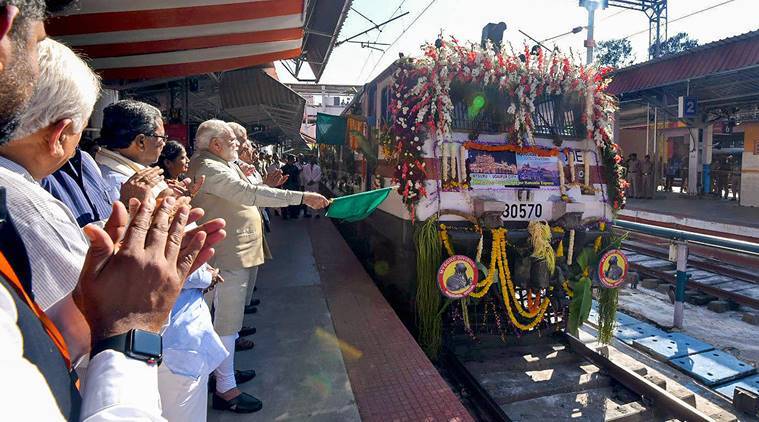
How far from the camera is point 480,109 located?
4594 millimetres

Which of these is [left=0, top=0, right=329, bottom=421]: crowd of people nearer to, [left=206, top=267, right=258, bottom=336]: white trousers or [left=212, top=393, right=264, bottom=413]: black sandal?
[left=212, top=393, right=264, bottom=413]: black sandal

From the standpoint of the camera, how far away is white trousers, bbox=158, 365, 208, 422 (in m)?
1.96

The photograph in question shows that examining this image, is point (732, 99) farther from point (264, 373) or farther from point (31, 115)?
point (31, 115)

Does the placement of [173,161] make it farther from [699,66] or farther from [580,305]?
[699,66]

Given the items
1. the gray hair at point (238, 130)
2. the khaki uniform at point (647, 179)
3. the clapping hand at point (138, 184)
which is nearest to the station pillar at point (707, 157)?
the khaki uniform at point (647, 179)

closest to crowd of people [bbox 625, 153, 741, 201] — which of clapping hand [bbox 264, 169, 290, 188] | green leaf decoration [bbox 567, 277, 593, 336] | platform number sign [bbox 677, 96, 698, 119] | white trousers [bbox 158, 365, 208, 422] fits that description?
platform number sign [bbox 677, 96, 698, 119]

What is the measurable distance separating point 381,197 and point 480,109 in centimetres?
143

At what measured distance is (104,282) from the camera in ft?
3.33

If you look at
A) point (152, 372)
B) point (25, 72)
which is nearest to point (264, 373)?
point (152, 372)

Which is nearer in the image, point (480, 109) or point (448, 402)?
point (448, 402)

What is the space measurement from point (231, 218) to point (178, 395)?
4.15 ft

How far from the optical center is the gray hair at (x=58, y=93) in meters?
1.25

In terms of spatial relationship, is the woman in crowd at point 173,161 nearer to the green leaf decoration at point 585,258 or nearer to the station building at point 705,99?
the green leaf decoration at point 585,258

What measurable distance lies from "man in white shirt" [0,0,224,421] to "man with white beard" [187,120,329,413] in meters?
1.68
